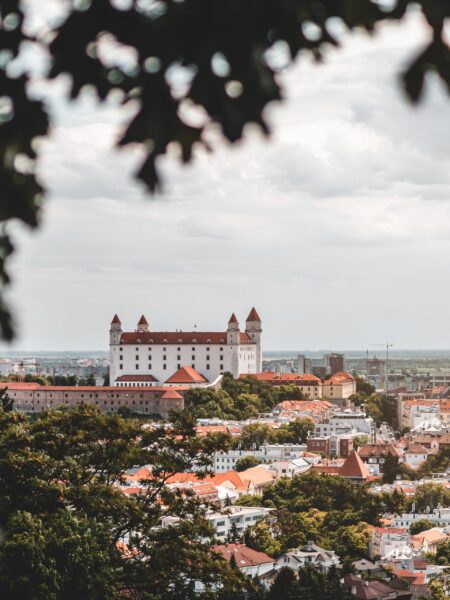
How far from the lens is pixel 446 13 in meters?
1.61

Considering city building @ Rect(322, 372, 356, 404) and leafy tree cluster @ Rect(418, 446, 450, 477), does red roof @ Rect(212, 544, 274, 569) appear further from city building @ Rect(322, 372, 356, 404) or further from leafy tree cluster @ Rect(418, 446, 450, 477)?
city building @ Rect(322, 372, 356, 404)

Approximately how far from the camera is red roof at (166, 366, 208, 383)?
236 feet

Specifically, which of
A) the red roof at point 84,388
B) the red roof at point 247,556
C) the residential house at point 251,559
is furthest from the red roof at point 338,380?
the residential house at point 251,559

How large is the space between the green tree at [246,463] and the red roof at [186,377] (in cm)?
1177

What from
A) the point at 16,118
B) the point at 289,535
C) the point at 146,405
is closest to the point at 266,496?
the point at 289,535

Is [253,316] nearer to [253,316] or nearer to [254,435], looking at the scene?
[253,316]

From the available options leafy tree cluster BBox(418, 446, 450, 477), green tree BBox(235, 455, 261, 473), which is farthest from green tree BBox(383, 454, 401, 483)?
green tree BBox(235, 455, 261, 473)

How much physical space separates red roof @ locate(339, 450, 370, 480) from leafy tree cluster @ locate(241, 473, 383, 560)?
554 centimetres

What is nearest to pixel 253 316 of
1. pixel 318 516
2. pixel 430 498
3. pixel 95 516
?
pixel 430 498

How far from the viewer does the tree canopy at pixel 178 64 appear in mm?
1653

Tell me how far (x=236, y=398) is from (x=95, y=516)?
59.5m

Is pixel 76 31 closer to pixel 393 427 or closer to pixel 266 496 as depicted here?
pixel 266 496

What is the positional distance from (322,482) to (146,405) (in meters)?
22.4

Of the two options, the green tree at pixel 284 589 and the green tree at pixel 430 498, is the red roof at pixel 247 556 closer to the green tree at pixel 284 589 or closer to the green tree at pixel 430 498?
the green tree at pixel 284 589
